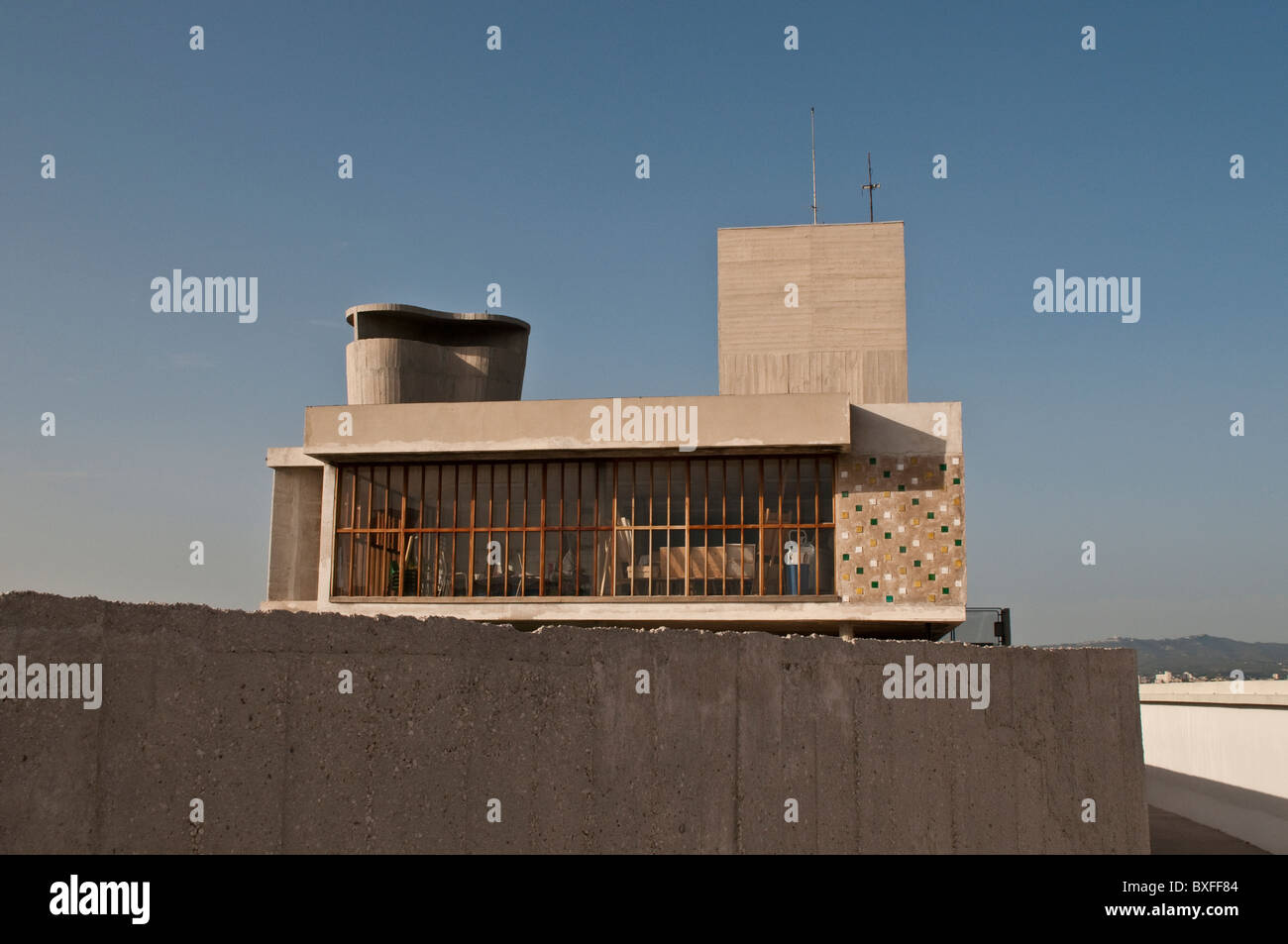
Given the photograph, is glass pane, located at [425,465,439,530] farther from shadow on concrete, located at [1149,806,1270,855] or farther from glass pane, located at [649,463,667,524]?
shadow on concrete, located at [1149,806,1270,855]

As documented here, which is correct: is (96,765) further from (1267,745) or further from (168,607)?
(1267,745)

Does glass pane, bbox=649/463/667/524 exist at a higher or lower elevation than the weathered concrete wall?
higher

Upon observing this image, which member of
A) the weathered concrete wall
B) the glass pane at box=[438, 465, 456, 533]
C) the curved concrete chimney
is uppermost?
the curved concrete chimney

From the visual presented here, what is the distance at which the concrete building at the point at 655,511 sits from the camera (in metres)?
24.6

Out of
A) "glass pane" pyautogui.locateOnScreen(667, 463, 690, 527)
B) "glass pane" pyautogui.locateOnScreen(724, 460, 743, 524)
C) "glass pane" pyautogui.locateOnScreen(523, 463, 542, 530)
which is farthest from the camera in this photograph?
"glass pane" pyautogui.locateOnScreen(523, 463, 542, 530)

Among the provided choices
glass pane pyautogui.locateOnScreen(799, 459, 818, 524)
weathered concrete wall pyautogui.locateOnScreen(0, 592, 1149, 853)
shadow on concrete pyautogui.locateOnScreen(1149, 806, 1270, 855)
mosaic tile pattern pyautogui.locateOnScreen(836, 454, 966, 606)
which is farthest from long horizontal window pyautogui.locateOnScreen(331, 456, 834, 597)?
weathered concrete wall pyautogui.locateOnScreen(0, 592, 1149, 853)

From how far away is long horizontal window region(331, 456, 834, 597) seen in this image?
82.3 feet

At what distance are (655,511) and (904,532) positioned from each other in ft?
17.5

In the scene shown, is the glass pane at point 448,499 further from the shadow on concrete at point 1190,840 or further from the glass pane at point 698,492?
A: the shadow on concrete at point 1190,840

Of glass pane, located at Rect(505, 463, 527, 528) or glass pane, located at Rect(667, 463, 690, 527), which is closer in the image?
glass pane, located at Rect(667, 463, 690, 527)

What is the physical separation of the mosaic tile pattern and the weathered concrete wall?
45.4 feet

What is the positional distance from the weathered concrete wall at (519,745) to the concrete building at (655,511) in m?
14.2

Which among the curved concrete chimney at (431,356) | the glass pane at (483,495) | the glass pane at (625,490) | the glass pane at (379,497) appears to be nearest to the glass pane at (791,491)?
the glass pane at (625,490)

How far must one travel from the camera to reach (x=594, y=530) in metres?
25.7
